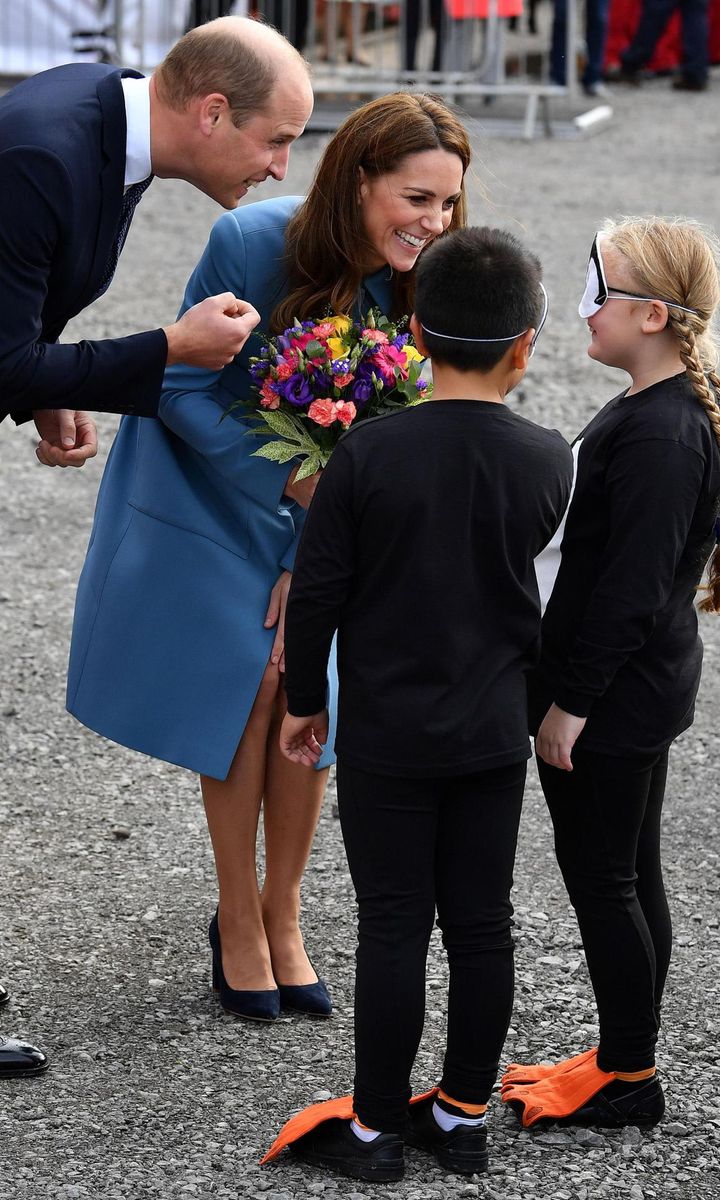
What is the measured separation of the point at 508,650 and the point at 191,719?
32.3 inches

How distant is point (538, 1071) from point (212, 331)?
151 centimetres

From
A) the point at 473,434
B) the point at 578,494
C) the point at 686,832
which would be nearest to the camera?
the point at 473,434

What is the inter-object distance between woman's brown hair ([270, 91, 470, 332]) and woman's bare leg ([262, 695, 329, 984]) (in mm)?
806

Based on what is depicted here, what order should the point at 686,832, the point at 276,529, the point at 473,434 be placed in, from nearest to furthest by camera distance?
the point at 473,434, the point at 276,529, the point at 686,832

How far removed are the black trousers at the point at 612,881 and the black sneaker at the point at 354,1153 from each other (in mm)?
445

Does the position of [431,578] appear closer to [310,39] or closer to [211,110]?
[211,110]

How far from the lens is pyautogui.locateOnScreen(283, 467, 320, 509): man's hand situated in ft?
9.70

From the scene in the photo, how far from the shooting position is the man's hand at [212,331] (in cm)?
272

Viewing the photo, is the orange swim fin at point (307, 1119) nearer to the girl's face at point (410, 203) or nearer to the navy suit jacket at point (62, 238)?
the navy suit jacket at point (62, 238)

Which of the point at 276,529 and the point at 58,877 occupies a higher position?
the point at 276,529

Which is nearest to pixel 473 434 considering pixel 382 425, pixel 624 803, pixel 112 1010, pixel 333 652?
pixel 382 425

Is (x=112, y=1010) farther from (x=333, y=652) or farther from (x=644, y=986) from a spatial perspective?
(x=644, y=986)

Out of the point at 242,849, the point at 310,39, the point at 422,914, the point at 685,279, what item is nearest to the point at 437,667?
the point at 422,914

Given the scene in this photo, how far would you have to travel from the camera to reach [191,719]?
3090 mm
